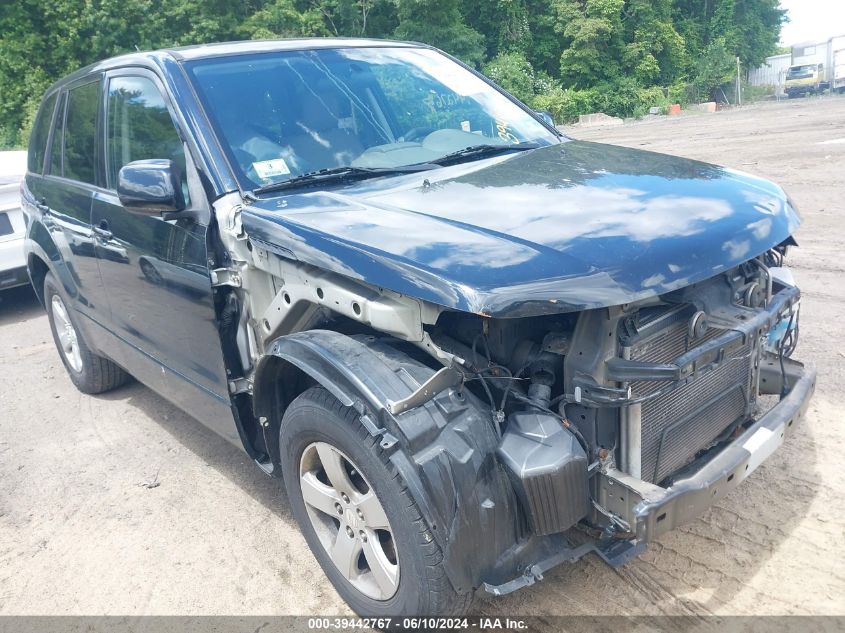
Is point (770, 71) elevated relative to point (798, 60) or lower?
lower

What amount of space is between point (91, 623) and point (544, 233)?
7.64ft

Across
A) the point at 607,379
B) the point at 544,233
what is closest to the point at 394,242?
the point at 544,233

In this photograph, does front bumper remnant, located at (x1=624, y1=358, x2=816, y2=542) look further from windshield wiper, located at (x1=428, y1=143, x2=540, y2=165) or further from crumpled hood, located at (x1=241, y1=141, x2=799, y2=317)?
windshield wiper, located at (x1=428, y1=143, x2=540, y2=165)

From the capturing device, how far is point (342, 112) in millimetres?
3299

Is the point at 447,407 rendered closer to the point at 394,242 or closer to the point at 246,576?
the point at 394,242

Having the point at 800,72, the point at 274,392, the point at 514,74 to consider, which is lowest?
the point at 800,72

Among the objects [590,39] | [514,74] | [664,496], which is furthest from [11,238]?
[590,39]

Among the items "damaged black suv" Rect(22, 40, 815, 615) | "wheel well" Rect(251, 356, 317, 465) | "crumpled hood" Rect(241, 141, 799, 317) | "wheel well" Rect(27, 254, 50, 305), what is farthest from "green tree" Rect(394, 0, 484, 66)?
"wheel well" Rect(251, 356, 317, 465)

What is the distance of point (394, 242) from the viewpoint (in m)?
2.25

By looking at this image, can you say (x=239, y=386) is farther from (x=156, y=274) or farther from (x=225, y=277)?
(x=156, y=274)

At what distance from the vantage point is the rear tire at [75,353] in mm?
4805

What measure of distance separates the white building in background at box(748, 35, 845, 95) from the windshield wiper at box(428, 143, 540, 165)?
41708 mm

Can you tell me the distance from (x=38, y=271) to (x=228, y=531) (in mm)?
2937

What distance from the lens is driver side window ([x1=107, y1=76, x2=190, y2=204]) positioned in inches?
124
